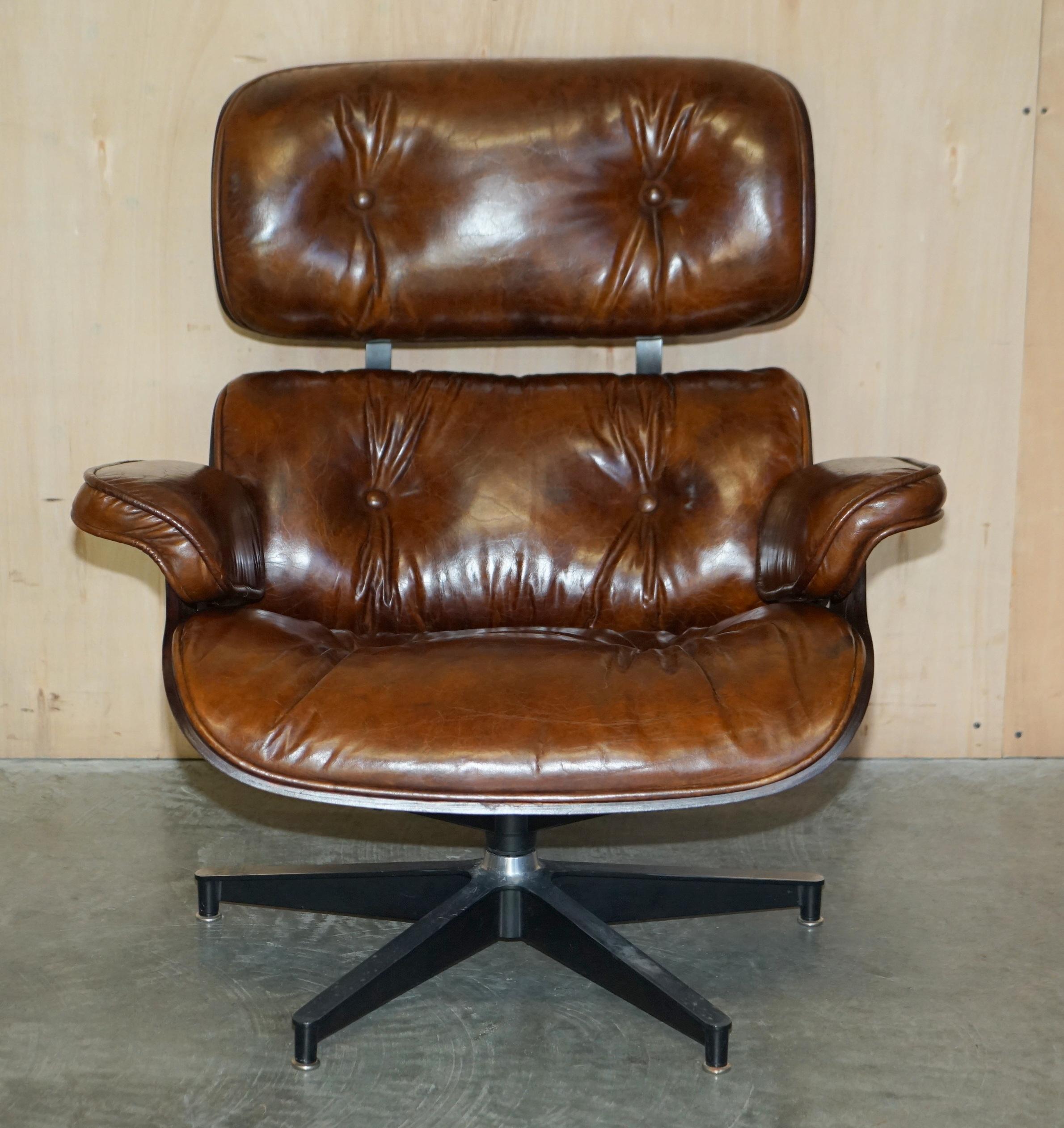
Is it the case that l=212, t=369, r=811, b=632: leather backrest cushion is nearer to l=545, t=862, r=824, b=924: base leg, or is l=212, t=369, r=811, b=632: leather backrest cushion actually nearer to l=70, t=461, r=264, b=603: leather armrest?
l=70, t=461, r=264, b=603: leather armrest

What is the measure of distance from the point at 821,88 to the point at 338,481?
932 millimetres

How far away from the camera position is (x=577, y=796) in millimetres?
1059

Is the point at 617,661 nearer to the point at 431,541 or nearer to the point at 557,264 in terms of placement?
the point at 431,541

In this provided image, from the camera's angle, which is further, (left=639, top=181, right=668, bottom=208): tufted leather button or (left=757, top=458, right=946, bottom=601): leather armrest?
(left=639, top=181, right=668, bottom=208): tufted leather button

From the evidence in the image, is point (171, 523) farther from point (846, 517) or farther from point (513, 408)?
point (846, 517)

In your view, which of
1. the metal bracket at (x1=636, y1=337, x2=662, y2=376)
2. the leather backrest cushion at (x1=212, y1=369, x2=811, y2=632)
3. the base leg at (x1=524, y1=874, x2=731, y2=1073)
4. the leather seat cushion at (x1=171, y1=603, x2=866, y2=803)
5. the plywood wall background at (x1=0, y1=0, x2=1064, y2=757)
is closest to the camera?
the leather seat cushion at (x1=171, y1=603, x2=866, y2=803)

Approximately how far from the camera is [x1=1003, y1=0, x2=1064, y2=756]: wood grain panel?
1.86m

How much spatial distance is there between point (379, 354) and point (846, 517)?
2.36 ft

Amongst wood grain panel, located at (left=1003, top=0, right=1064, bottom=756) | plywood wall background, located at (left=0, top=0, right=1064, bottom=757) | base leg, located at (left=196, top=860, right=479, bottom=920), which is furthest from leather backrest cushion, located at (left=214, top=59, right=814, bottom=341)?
base leg, located at (left=196, top=860, right=479, bottom=920)

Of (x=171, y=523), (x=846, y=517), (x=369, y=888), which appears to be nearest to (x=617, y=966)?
(x=369, y=888)

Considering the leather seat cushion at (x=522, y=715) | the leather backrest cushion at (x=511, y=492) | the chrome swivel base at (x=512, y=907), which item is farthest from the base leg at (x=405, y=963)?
the leather backrest cushion at (x=511, y=492)

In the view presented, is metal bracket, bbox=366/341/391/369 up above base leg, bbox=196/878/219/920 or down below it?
above

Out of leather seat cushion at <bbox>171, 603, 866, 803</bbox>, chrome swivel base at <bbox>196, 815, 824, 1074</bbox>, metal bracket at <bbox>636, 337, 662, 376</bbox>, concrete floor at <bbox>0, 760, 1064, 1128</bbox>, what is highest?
metal bracket at <bbox>636, 337, 662, 376</bbox>

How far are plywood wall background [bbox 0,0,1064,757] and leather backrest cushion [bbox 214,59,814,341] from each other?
0.27 m
